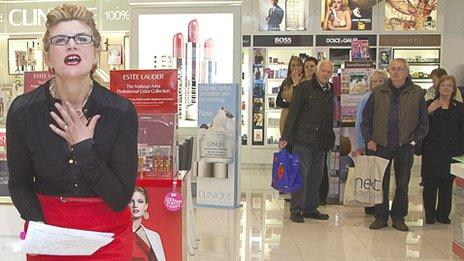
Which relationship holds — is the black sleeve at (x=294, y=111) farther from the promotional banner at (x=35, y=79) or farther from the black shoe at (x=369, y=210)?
the promotional banner at (x=35, y=79)

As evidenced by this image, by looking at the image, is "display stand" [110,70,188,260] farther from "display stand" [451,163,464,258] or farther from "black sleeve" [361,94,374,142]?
"black sleeve" [361,94,374,142]

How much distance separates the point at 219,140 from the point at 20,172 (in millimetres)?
4551

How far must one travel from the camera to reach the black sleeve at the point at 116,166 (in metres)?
1.70

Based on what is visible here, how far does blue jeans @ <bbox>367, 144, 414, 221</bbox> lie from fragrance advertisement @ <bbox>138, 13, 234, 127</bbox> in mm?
2248

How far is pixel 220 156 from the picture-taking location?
6344mm

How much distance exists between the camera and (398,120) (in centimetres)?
530

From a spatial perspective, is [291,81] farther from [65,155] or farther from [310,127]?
[65,155]

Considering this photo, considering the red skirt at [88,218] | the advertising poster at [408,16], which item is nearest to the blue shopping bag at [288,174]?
the red skirt at [88,218]

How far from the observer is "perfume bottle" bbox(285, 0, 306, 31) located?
31.8 feet

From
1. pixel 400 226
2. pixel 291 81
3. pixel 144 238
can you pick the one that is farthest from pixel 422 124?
pixel 144 238

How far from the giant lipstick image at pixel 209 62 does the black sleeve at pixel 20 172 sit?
512 cm

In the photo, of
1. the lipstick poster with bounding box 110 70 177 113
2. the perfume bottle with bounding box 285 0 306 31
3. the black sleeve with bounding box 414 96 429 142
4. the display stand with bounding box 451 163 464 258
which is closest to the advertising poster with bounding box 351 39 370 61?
the black sleeve with bounding box 414 96 429 142

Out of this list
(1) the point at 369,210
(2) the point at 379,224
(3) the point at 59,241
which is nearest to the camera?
(3) the point at 59,241

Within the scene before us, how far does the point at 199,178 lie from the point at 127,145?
468 centimetres
